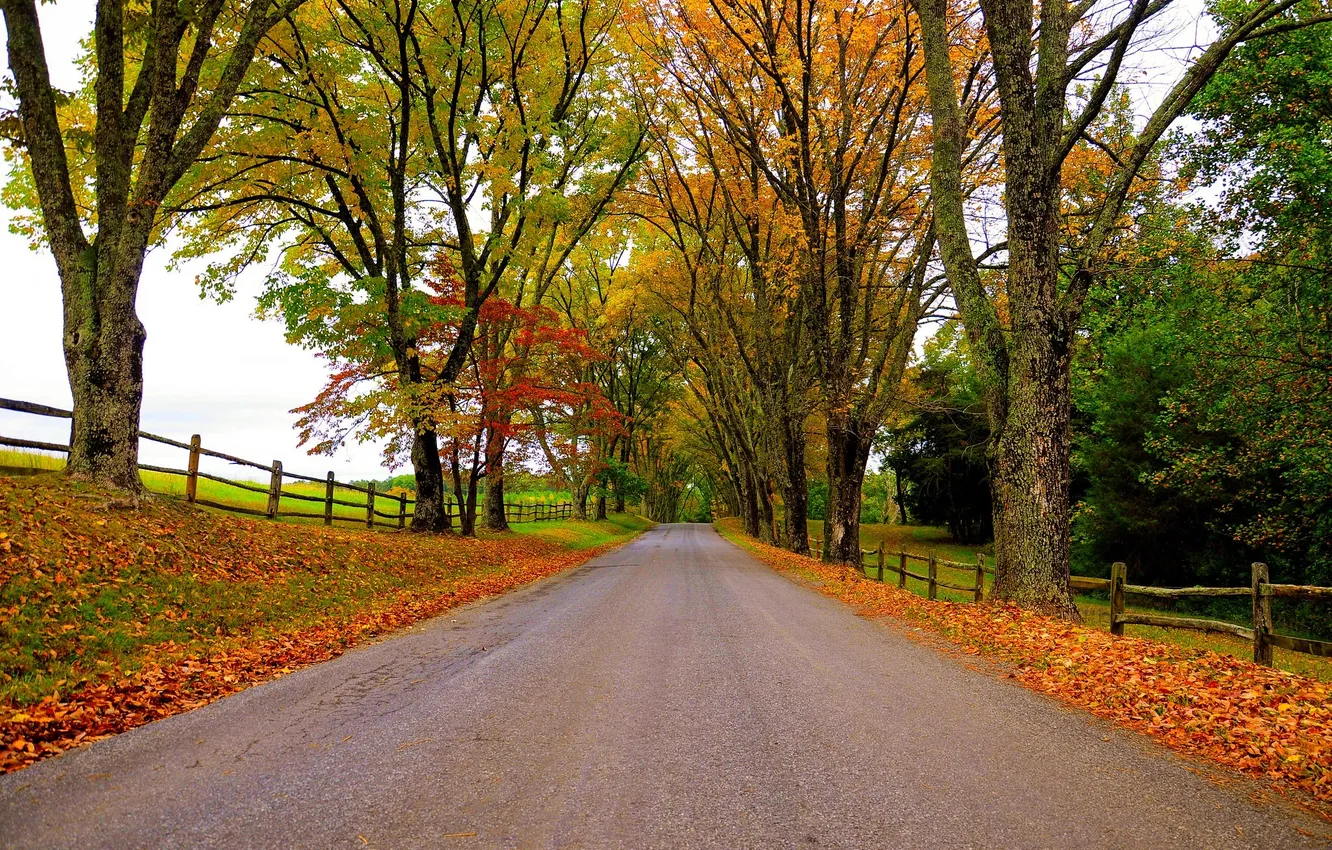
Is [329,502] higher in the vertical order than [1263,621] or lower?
higher

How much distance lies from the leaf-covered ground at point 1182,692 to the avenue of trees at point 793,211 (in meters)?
1.36

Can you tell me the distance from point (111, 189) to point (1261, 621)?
49.6 feet

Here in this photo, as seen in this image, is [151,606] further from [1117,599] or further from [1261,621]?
[1261,621]

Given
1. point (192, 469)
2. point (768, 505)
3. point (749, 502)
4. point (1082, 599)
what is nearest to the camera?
point (192, 469)

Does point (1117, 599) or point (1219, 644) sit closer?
point (1117, 599)

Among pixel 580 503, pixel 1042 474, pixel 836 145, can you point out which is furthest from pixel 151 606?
pixel 580 503

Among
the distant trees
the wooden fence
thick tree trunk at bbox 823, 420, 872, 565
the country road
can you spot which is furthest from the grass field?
the distant trees

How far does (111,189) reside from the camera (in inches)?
370

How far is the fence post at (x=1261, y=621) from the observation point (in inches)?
281

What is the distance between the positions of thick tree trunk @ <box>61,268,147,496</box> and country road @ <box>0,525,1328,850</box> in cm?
507

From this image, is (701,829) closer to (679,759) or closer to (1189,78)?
(679,759)

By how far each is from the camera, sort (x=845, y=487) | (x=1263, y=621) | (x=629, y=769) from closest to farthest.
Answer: (x=629, y=769)
(x=1263, y=621)
(x=845, y=487)

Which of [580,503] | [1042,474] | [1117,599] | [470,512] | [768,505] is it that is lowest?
[580,503]

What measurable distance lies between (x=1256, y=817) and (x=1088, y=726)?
1.46 metres
